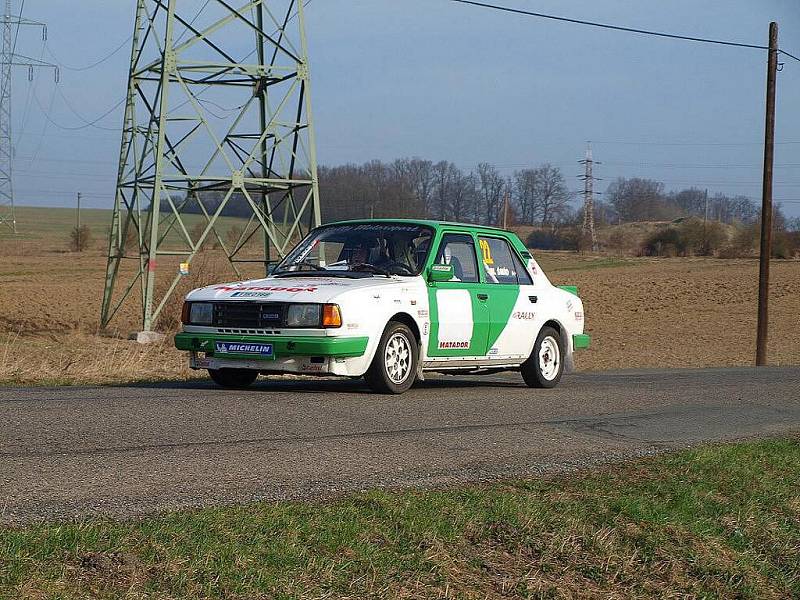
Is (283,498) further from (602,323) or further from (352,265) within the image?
(602,323)

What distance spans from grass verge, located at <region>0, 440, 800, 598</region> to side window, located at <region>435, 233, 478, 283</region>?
197 inches

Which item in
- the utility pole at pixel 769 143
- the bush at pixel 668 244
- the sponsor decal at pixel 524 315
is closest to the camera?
the sponsor decal at pixel 524 315

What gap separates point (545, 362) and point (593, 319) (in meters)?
28.4

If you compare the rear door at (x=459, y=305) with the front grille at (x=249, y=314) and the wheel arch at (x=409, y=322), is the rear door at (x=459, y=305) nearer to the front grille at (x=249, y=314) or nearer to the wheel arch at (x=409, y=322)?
the wheel arch at (x=409, y=322)

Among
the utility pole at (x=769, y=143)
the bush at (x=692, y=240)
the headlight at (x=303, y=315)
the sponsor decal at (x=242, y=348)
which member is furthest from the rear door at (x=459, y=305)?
the bush at (x=692, y=240)

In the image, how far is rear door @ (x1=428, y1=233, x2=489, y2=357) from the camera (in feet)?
38.3

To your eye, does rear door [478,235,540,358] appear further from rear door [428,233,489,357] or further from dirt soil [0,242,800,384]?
dirt soil [0,242,800,384]

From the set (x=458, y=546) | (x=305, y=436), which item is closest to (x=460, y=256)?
(x=305, y=436)

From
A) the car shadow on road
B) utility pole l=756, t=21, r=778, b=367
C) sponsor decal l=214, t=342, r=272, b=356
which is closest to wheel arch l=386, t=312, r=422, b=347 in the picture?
the car shadow on road

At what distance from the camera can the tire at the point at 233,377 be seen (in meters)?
11.3

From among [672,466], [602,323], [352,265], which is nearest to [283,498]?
[672,466]

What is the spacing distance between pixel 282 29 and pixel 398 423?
19382mm

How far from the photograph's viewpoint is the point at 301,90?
26953 millimetres

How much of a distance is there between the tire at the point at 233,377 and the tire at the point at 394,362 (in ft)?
3.98
